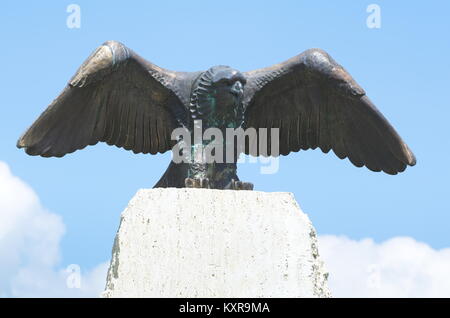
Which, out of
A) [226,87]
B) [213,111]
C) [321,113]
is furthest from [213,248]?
[321,113]

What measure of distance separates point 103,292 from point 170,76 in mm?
2305

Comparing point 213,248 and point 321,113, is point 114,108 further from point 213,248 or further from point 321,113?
point 213,248

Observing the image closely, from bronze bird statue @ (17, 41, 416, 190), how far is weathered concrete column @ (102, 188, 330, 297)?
0.76m

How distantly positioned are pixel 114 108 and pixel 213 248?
7.08 ft

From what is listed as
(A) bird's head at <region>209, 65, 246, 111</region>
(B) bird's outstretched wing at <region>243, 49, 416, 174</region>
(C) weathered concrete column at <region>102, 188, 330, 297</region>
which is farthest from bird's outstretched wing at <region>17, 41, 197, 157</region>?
(C) weathered concrete column at <region>102, 188, 330, 297</region>

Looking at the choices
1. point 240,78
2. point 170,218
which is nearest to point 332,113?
point 240,78

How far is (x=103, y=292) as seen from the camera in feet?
21.7

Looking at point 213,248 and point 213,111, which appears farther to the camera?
point 213,111

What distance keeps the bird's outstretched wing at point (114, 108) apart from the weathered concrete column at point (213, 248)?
1420 millimetres

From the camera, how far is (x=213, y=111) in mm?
7984

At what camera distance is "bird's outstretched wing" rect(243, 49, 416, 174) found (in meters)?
8.20

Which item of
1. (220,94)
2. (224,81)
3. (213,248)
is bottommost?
(213,248)
